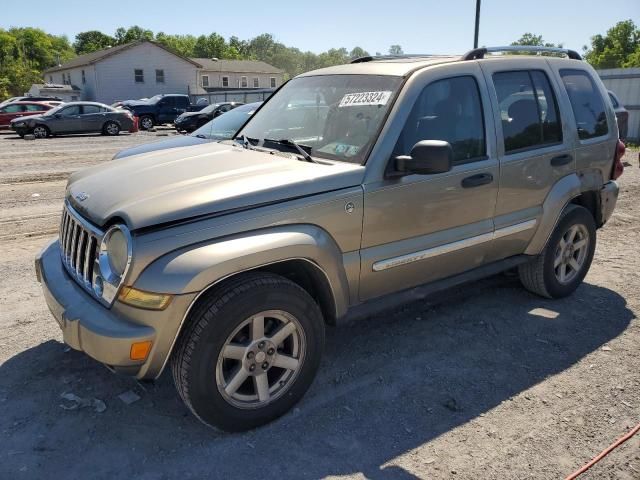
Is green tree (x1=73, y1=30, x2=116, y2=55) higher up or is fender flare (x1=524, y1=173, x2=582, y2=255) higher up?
green tree (x1=73, y1=30, x2=116, y2=55)

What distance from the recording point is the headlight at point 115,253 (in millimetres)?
2686

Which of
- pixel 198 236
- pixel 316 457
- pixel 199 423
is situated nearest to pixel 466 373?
pixel 316 457

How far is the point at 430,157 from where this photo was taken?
3176mm

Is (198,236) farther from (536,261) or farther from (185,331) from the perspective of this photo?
(536,261)

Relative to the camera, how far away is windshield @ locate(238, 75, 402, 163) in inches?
137

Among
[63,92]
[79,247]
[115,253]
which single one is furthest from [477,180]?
[63,92]

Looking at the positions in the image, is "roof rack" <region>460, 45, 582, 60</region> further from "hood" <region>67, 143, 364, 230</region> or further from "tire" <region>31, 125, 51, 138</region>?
"tire" <region>31, 125, 51, 138</region>

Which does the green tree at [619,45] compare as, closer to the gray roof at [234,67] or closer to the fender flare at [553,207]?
the gray roof at [234,67]

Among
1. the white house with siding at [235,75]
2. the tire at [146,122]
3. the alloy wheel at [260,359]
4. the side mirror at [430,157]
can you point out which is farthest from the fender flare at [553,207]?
the white house with siding at [235,75]

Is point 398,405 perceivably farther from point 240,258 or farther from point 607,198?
point 607,198

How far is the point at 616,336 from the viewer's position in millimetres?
4223

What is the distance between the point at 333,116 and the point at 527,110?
1603 mm

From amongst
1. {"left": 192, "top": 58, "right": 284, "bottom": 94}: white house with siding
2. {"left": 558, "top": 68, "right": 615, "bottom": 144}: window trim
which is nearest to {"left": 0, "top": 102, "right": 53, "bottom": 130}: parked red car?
{"left": 558, "top": 68, "right": 615, "bottom": 144}: window trim

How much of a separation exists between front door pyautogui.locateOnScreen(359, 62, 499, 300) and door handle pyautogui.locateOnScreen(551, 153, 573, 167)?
2.35 ft
